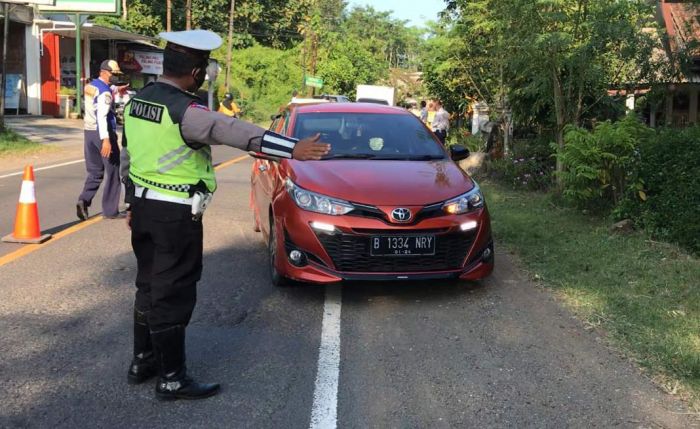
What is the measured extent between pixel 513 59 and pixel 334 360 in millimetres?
7686

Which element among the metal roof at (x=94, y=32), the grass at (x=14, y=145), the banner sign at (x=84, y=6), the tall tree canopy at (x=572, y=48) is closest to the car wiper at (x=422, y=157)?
the tall tree canopy at (x=572, y=48)

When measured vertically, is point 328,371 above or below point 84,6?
below

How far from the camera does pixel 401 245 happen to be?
16.7 feet

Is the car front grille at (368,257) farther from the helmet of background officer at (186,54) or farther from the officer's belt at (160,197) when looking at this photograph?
the helmet of background officer at (186,54)

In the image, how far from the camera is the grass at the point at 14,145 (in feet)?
54.3

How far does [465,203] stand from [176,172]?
266 cm

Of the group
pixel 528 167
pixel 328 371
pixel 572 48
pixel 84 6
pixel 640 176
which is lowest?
pixel 328 371

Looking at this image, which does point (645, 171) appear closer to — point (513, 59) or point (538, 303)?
point (538, 303)

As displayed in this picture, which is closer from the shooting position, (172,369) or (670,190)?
(172,369)

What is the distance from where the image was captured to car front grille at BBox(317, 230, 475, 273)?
5066mm

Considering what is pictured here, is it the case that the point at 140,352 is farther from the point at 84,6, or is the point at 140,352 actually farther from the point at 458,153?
the point at 84,6

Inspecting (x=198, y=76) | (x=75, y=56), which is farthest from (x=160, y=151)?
(x=75, y=56)

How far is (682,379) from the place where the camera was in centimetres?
394

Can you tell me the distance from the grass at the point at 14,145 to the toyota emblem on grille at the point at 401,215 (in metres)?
14.1
